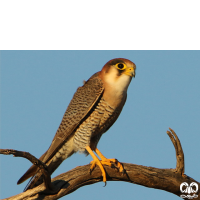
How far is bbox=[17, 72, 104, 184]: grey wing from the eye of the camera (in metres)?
4.84

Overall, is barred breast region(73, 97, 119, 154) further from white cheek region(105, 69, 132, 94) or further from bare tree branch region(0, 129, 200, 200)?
bare tree branch region(0, 129, 200, 200)

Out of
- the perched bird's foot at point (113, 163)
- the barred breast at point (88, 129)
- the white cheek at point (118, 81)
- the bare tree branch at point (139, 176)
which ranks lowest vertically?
the bare tree branch at point (139, 176)

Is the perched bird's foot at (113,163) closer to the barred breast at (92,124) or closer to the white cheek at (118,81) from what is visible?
the barred breast at (92,124)

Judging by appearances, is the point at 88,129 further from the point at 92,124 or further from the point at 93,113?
the point at 93,113

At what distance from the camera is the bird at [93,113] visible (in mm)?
4828

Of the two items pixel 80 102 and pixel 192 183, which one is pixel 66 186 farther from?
pixel 192 183

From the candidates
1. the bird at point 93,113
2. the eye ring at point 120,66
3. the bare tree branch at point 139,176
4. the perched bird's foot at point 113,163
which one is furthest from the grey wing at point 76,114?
the perched bird's foot at point 113,163

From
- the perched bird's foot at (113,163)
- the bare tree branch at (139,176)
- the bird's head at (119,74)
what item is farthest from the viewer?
the bird's head at (119,74)

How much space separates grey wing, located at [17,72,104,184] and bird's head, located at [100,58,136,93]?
0.20 meters

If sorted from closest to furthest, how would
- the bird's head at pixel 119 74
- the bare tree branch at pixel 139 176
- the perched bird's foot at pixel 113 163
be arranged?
1. the bare tree branch at pixel 139 176
2. the perched bird's foot at pixel 113 163
3. the bird's head at pixel 119 74

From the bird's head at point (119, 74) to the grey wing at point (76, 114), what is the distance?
0.20 m

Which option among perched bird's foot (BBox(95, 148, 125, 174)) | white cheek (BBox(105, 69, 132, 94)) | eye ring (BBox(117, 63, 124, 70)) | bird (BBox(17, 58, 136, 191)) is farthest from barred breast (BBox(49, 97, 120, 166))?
eye ring (BBox(117, 63, 124, 70))
